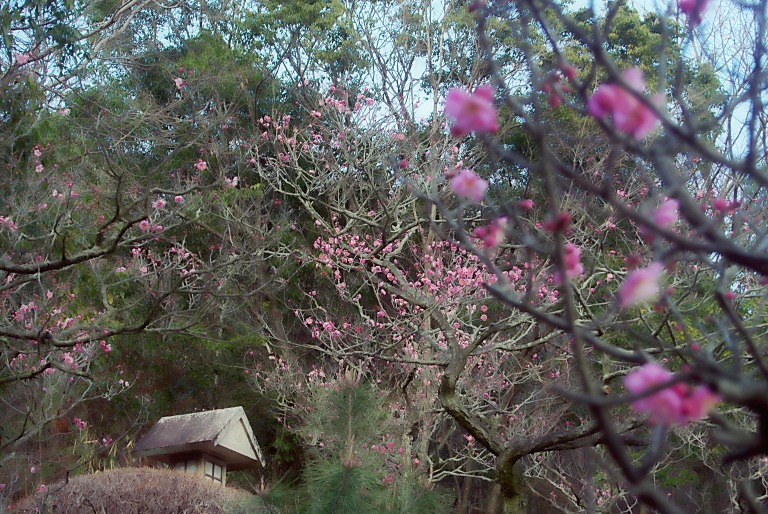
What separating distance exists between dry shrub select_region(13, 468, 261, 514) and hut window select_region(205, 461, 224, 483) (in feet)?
1.30

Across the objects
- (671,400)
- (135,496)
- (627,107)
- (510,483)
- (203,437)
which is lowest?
(135,496)

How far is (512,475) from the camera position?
17.3 ft

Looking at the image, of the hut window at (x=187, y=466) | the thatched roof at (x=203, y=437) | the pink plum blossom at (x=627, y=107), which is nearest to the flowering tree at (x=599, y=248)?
the pink plum blossom at (x=627, y=107)

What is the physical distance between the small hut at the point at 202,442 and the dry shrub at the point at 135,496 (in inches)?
11.8

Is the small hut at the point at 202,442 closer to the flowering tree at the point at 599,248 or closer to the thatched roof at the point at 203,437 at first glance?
the thatched roof at the point at 203,437

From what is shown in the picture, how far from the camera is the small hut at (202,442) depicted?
693 centimetres

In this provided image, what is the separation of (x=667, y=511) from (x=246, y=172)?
12.1 meters

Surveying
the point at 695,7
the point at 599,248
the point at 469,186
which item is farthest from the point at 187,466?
the point at 695,7

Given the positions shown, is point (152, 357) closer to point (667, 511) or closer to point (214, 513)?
point (214, 513)

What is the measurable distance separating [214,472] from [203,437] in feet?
2.00

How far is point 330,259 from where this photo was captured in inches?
351

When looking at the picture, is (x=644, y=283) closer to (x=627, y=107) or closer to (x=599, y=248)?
(x=627, y=107)

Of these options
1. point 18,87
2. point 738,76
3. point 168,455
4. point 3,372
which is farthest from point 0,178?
point 738,76

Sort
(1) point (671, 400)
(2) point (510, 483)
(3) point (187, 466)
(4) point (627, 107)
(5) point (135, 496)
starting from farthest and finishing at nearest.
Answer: (3) point (187, 466), (5) point (135, 496), (2) point (510, 483), (4) point (627, 107), (1) point (671, 400)
